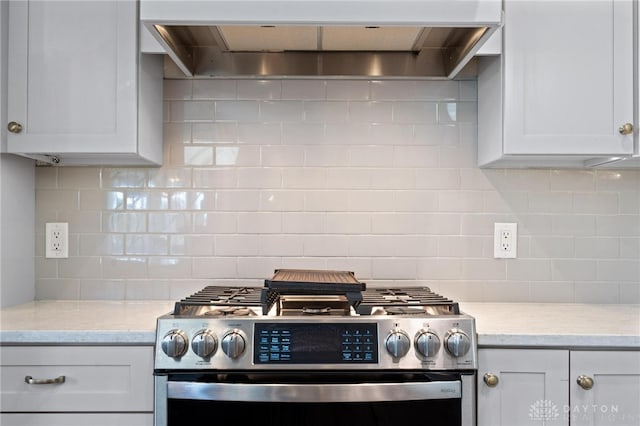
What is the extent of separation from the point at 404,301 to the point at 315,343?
37 centimetres

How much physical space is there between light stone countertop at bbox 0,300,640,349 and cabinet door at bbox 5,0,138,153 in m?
0.56

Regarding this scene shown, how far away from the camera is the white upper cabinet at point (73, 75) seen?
63.1 inches

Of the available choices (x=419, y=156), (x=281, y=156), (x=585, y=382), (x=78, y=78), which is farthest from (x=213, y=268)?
(x=585, y=382)

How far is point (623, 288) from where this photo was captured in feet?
6.19

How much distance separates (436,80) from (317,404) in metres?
1.31

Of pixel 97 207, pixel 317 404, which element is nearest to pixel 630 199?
pixel 317 404

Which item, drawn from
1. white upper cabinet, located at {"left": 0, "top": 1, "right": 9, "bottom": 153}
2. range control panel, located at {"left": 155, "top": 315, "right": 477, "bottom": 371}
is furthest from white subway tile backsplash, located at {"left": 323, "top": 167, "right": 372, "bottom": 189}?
white upper cabinet, located at {"left": 0, "top": 1, "right": 9, "bottom": 153}

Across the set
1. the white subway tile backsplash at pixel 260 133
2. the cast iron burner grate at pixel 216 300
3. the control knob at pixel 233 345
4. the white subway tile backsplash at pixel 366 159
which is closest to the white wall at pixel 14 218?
the cast iron burner grate at pixel 216 300

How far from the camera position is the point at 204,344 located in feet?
4.20

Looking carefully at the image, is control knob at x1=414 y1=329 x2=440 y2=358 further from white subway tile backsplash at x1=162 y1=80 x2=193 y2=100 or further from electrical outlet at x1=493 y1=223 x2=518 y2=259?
white subway tile backsplash at x1=162 y1=80 x2=193 y2=100

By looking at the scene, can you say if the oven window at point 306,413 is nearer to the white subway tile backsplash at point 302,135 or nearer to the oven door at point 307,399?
the oven door at point 307,399

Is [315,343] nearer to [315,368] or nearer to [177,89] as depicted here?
[315,368]

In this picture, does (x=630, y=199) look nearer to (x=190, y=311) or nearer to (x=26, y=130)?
(x=190, y=311)

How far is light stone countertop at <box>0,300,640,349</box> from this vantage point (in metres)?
1.33
